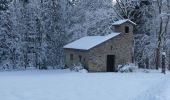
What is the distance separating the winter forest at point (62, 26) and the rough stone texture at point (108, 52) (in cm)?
568

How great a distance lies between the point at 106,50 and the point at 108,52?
1.00ft

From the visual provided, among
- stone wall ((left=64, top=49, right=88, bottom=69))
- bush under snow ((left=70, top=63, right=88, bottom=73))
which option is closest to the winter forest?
stone wall ((left=64, top=49, right=88, bottom=69))

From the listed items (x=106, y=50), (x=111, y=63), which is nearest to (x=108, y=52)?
(x=106, y=50)

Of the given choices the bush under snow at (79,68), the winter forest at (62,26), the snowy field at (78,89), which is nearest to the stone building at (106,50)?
the bush under snow at (79,68)

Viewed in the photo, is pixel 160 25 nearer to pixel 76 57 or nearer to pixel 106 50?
pixel 106 50

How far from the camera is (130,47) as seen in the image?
37.2 m

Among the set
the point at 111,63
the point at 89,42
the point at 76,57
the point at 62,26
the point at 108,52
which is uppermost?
the point at 62,26

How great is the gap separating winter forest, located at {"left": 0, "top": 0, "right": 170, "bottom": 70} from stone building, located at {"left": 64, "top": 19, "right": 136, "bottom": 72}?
222 inches

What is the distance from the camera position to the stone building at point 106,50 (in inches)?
1363

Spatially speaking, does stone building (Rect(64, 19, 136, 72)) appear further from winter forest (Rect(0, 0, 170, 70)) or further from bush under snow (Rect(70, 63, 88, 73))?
winter forest (Rect(0, 0, 170, 70))

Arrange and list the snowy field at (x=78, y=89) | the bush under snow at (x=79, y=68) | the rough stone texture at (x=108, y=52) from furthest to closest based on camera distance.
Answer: the rough stone texture at (x=108, y=52)
the bush under snow at (x=79, y=68)
the snowy field at (x=78, y=89)

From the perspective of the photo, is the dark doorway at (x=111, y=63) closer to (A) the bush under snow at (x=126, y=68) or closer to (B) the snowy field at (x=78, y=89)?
(A) the bush under snow at (x=126, y=68)

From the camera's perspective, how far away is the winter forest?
4284 cm

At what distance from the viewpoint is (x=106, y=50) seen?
3541 centimetres
